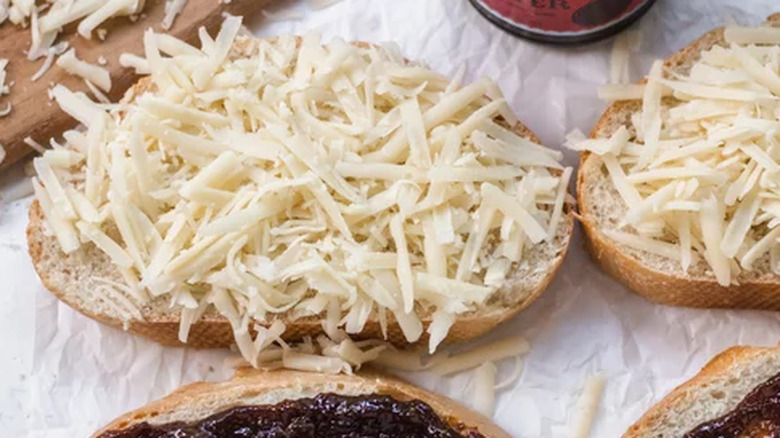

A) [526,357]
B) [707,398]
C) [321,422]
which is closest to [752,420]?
[707,398]

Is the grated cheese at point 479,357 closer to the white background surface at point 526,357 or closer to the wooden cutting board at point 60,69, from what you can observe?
the white background surface at point 526,357

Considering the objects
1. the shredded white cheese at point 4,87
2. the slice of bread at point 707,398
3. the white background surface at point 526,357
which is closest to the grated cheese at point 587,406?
the white background surface at point 526,357

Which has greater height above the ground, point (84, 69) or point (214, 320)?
point (84, 69)

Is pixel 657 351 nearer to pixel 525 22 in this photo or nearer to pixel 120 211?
pixel 525 22

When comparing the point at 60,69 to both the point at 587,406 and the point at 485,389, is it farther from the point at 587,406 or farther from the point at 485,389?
the point at 587,406

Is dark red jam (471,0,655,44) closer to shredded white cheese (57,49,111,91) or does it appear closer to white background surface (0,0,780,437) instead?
white background surface (0,0,780,437)

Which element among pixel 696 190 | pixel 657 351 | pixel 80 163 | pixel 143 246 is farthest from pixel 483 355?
pixel 80 163
